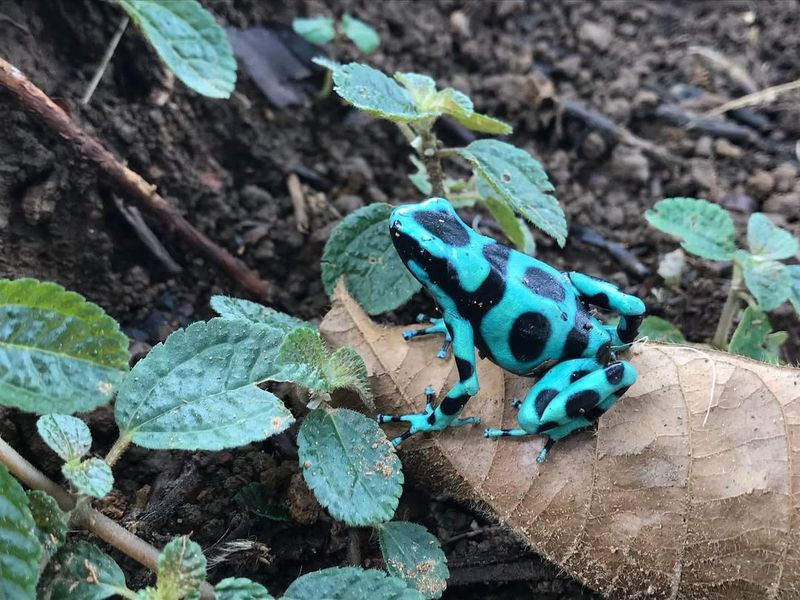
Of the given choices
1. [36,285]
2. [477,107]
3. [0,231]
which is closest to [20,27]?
[0,231]

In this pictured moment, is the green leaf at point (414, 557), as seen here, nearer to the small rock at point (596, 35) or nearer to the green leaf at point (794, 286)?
the green leaf at point (794, 286)

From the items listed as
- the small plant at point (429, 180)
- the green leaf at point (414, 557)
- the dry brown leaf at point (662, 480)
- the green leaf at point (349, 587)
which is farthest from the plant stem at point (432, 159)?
the green leaf at point (349, 587)

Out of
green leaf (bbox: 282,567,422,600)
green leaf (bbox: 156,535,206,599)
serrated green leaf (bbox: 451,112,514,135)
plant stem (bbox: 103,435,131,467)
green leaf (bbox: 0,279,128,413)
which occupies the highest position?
serrated green leaf (bbox: 451,112,514,135)

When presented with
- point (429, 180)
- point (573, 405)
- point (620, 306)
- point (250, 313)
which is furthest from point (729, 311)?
point (250, 313)

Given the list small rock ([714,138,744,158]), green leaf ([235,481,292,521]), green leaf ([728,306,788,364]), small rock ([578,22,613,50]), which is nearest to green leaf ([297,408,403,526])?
green leaf ([235,481,292,521])

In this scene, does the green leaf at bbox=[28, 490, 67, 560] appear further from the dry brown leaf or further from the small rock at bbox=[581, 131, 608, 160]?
the small rock at bbox=[581, 131, 608, 160]
